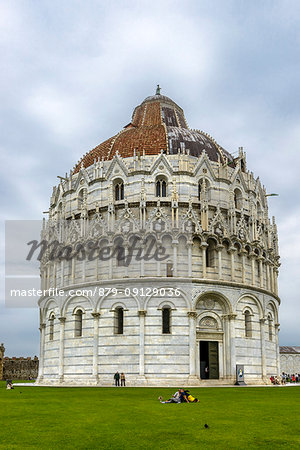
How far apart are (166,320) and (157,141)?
17.8m

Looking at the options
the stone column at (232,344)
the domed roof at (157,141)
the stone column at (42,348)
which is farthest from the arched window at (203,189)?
the stone column at (42,348)

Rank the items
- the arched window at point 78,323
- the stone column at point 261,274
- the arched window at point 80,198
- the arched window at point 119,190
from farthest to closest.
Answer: the arched window at point 80,198 < the stone column at point 261,274 < the arched window at point 119,190 < the arched window at point 78,323

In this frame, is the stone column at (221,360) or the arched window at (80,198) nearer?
the stone column at (221,360)

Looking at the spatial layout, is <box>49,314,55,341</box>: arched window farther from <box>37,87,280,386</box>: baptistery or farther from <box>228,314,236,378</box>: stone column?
<box>228,314,236,378</box>: stone column

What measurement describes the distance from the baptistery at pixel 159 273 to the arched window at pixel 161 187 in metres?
0.13

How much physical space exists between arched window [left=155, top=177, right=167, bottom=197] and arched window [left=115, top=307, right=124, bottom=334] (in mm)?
11063

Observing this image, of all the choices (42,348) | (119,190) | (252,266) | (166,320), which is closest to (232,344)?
(166,320)

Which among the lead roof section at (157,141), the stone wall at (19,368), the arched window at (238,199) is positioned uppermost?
the lead roof section at (157,141)

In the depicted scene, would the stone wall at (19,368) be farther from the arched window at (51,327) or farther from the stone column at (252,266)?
the stone column at (252,266)

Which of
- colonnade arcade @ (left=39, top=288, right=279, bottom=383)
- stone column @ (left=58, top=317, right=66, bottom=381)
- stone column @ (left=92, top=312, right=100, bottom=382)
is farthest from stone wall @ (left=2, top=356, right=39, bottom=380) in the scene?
stone column @ (left=92, top=312, right=100, bottom=382)

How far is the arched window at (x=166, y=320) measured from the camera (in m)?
41.1

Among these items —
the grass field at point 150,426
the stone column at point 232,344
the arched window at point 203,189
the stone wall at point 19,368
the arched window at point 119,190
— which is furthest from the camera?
the stone wall at point 19,368

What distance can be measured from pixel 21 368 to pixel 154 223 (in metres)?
49.0

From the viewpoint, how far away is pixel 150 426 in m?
14.7
